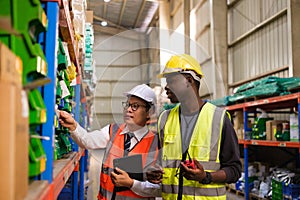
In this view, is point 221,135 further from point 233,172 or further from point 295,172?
point 295,172

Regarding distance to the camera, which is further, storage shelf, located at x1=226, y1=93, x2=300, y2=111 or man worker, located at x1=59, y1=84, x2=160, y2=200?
storage shelf, located at x1=226, y1=93, x2=300, y2=111

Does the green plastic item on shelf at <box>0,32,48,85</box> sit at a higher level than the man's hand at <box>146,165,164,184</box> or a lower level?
higher

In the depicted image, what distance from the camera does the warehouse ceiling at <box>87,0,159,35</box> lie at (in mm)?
15234

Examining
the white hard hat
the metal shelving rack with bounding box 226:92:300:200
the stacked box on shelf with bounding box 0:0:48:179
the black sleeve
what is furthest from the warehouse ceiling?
the stacked box on shelf with bounding box 0:0:48:179

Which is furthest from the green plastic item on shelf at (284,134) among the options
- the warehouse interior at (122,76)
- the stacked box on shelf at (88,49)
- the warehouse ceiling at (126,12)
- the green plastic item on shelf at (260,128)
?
the warehouse ceiling at (126,12)

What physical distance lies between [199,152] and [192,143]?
7 centimetres

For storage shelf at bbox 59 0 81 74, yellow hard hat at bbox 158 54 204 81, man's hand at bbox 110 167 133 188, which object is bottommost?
man's hand at bbox 110 167 133 188

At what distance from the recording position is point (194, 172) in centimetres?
233

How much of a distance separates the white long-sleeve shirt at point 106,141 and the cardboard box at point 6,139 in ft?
6.14

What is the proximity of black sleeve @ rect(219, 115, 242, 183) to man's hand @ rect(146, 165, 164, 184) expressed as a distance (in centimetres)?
40

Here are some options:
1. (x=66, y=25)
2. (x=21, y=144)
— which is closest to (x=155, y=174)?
(x=66, y=25)

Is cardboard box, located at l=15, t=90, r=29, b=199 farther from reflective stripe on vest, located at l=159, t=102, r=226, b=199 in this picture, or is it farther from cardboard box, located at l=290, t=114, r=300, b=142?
cardboard box, located at l=290, t=114, r=300, b=142

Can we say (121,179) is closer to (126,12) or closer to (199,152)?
(199,152)

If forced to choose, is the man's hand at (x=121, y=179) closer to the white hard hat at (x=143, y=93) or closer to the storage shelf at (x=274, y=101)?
the white hard hat at (x=143, y=93)
